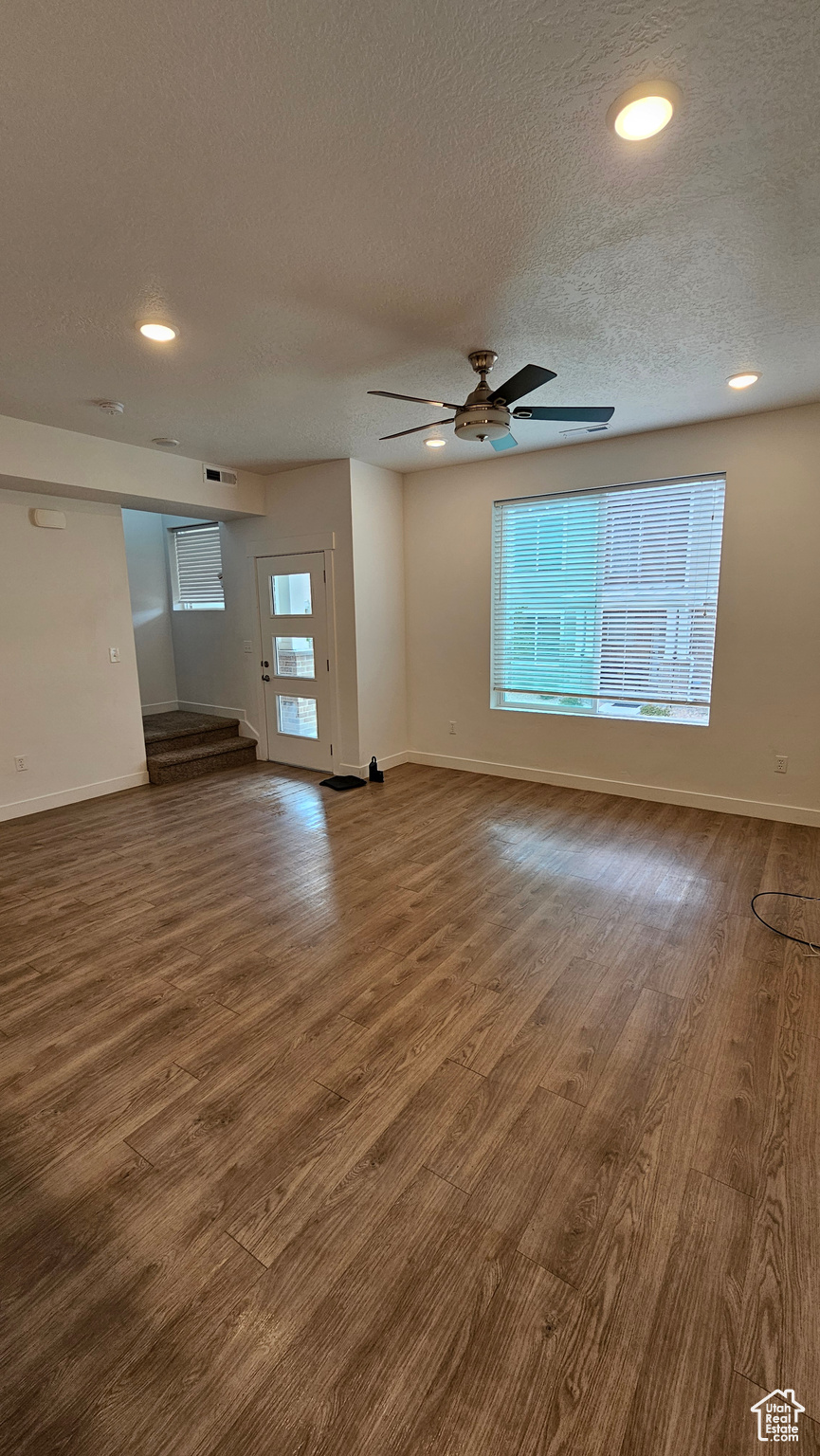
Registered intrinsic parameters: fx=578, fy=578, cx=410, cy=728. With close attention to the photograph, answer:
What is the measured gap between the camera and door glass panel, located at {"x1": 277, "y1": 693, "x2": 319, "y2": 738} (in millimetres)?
5793

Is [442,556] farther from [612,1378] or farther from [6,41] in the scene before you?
[612,1378]

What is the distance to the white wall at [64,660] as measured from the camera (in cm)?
453

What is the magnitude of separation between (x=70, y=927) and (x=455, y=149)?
11.8 ft

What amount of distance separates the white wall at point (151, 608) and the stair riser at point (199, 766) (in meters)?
1.54

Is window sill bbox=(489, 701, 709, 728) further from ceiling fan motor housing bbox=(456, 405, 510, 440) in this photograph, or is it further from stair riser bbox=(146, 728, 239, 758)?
stair riser bbox=(146, 728, 239, 758)

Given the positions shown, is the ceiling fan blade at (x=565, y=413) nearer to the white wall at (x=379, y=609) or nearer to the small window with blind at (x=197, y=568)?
the white wall at (x=379, y=609)

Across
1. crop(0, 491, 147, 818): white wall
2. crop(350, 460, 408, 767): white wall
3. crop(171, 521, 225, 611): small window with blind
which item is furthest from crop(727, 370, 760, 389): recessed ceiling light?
crop(171, 521, 225, 611): small window with blind

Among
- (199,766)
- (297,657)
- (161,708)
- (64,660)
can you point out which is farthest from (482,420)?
(161,708)

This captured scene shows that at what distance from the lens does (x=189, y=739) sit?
6082mm

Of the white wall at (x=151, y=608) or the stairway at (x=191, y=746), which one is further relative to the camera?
the white wall at (x=151, y=608)

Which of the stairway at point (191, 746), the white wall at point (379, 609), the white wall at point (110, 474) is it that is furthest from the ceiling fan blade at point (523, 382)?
the stairway at point (191, 746)

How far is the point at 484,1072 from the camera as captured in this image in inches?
79.1

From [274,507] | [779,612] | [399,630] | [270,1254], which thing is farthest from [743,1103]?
[274,507]

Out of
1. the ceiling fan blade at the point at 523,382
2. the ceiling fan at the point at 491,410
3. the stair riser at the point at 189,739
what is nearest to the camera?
the ceiling fan blade at the point at 523,382
